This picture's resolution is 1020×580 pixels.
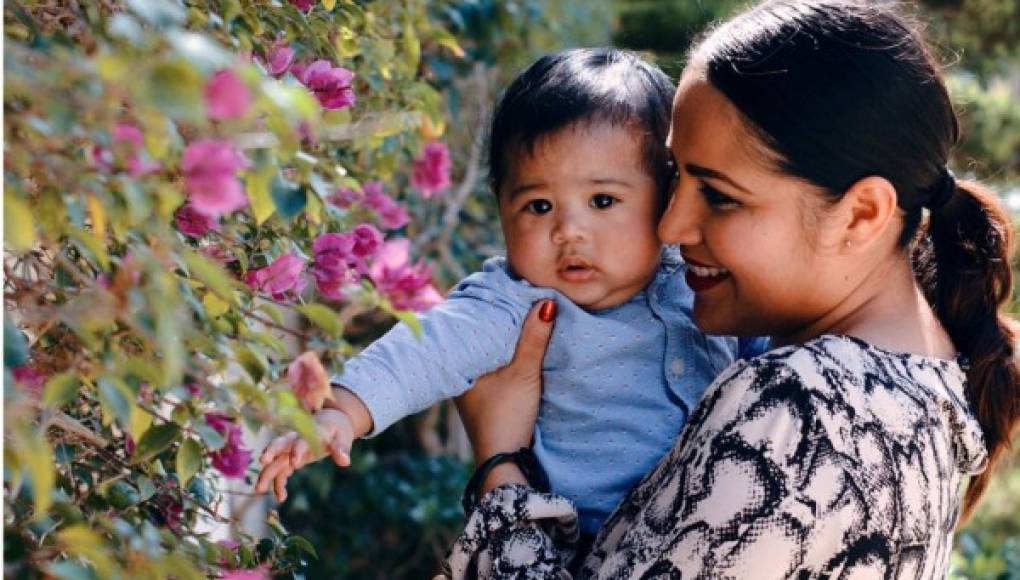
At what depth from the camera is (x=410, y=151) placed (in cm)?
259

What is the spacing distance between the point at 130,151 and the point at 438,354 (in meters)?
0.99

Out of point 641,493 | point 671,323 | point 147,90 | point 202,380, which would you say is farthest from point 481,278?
point 147,90

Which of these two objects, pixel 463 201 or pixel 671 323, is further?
pixel 463 201

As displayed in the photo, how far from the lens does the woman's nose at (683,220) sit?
1.71 meters

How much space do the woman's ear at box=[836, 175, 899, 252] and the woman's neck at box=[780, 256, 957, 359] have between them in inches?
2.9

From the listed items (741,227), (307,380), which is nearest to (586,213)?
(741,227)

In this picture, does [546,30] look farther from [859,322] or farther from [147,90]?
[147,90]

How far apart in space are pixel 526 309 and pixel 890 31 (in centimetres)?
66

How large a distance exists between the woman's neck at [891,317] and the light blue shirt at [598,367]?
0.30m

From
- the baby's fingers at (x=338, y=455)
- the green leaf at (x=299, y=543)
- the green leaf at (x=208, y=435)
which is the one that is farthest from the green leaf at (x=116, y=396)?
the green leaf at (x=299, y=543)

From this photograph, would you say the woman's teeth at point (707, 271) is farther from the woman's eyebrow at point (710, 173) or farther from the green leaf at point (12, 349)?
the green leaf at point (12, 349)

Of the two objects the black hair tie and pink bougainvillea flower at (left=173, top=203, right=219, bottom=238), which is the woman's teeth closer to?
the black hair tie

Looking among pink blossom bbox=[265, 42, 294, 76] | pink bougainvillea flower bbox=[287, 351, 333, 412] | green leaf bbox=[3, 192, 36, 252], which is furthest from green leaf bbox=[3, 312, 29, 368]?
pink blossom bbox=[265, 42, 294, 76]

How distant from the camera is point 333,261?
1.45 metres
